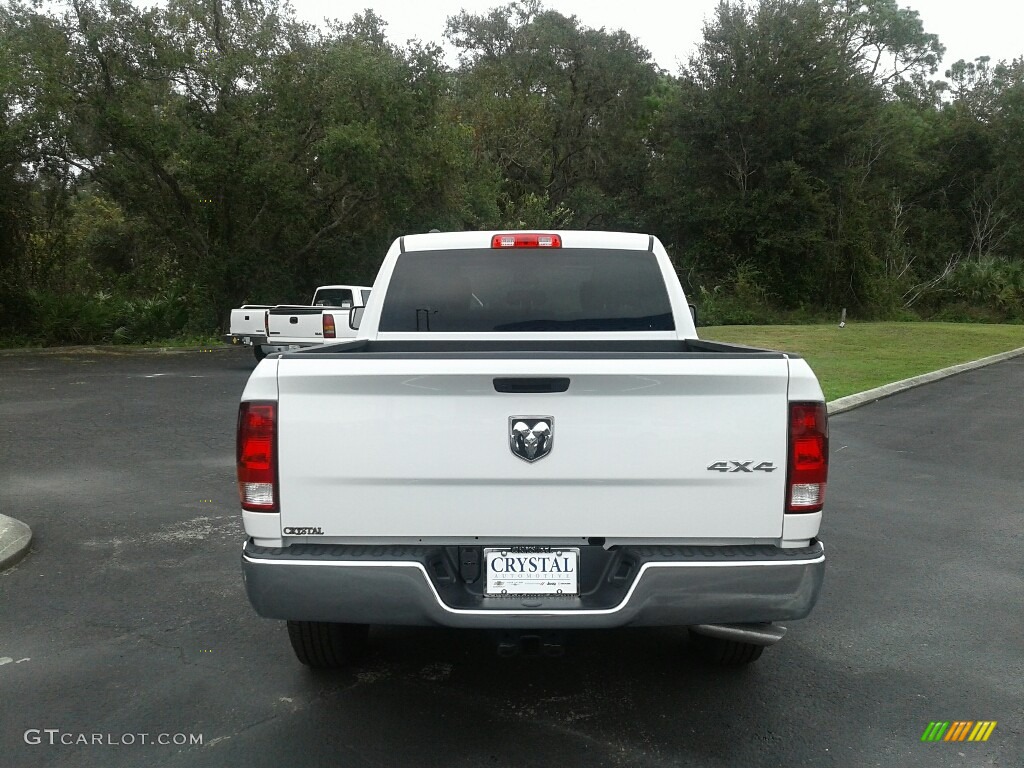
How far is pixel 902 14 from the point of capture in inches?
2425

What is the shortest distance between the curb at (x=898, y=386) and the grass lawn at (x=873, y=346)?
25 cm

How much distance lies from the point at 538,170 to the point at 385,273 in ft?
147

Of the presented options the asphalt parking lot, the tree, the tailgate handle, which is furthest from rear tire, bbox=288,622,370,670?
the tree

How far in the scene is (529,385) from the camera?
3332mm

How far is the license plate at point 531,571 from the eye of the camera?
3398 mm

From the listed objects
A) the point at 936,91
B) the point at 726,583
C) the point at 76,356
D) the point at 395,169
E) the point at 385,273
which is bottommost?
the point at 76,356

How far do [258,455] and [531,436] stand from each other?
98 cm

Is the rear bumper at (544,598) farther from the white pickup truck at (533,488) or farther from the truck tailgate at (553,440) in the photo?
the truck tailgate at (553,440)

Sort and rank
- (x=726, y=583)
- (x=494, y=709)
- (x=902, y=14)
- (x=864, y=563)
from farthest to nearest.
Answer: (x=902, y=14) → (x=864, y=563) → (x=494, y=709) → (x=726, y=583)

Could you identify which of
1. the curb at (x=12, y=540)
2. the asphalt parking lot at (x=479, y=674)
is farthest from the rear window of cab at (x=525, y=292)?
the curb at (x=12, y=540)

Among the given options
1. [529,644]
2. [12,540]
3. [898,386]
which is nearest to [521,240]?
[529,644]

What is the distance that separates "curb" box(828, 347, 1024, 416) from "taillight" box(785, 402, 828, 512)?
9.79 m

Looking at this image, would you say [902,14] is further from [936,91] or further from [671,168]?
[671,168]

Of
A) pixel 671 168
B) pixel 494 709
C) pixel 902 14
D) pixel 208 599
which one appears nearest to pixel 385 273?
pixel 208 599
